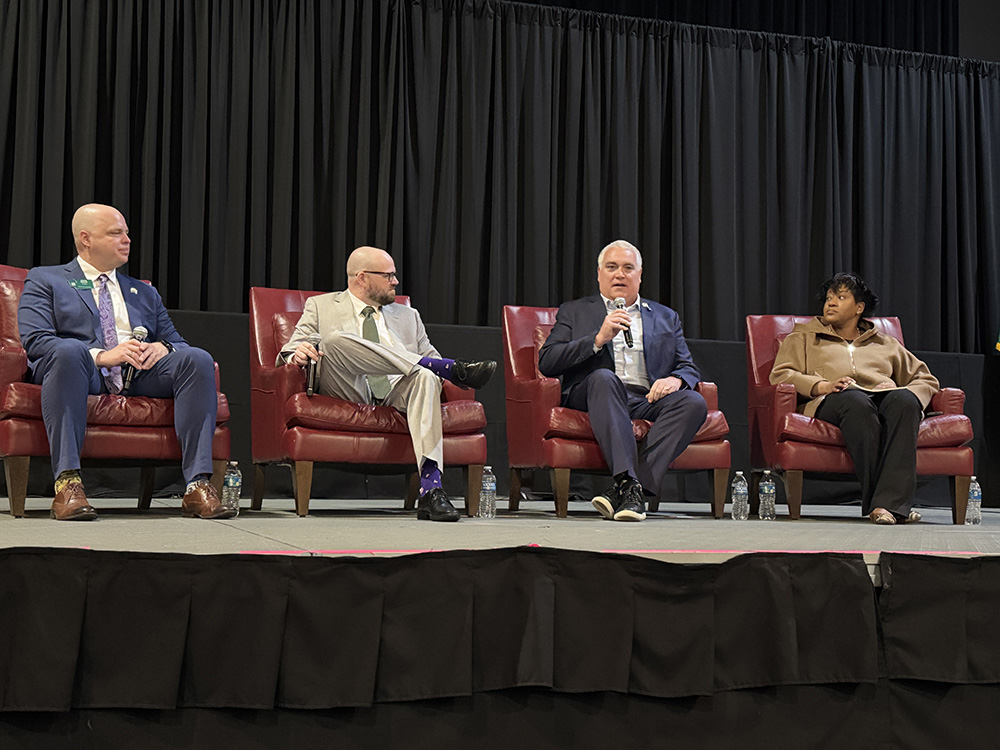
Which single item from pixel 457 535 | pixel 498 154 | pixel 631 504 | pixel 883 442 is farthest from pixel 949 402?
pixel 498 154

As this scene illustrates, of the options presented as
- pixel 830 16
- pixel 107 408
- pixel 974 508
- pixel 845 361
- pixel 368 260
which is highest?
pixel 830 16

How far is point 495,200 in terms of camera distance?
5.67 m

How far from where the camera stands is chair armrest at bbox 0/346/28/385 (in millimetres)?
3266

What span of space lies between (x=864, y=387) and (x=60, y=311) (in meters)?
2.95

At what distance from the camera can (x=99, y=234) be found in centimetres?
354

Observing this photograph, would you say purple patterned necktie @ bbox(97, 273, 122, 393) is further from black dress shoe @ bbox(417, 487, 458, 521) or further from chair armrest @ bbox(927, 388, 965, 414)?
chair armrest @ bbox(927, 388, 965, 414)

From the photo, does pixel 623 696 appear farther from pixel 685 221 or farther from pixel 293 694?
pixel 685 221

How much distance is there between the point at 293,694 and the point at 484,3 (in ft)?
14.5

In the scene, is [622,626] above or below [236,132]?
below

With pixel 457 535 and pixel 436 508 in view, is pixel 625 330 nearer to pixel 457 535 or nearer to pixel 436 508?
pixel 436 508

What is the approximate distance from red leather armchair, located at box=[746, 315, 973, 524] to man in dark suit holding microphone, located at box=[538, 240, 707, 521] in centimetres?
37

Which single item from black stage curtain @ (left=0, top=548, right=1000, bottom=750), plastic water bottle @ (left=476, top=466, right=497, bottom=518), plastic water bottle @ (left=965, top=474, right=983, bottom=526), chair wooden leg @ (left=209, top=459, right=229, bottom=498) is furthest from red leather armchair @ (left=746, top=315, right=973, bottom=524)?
chair wooden leg @ (left=209, top=459, right=229, bottom=498)

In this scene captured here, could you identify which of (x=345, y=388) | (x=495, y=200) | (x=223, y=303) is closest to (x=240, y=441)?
(x=223, y=303)

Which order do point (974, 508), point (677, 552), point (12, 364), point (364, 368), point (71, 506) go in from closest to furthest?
point (677, 552)
point (71, 506)
point (12, 364)
point (364, 368)
point (974, 508)
